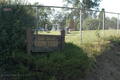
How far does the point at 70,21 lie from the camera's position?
24.5 feet

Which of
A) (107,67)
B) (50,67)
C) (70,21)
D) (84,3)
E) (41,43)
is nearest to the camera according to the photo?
(50,67)

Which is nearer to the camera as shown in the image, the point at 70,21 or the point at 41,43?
the point at 41,43

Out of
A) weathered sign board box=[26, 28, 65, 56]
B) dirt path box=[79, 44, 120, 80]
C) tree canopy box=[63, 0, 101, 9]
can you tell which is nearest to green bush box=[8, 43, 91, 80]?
weathered sign board box=[26, 28, 65, 56]

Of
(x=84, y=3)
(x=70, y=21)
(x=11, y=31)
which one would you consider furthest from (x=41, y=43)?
(x=84, y=3)

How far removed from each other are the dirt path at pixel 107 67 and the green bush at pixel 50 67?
2.82ft

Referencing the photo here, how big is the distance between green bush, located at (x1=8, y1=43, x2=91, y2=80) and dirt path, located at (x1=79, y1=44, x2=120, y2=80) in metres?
0.86

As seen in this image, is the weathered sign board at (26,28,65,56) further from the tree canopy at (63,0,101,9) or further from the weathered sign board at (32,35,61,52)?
the tree canopy at (63,0,101,9)

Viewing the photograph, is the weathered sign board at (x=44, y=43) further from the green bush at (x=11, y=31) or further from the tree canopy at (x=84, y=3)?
the tree canopy at (x=84, y=3)

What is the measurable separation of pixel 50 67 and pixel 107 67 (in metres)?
3.15

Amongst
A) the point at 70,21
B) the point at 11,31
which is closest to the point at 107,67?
the point at 70,21

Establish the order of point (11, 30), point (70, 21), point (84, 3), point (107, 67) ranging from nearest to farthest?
point (11, 30) < point (107, 67) < point (70, 21) < point (84, 3)

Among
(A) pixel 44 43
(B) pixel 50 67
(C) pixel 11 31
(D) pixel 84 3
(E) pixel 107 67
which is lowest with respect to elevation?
(E) pixel 107 67

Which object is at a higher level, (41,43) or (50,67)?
(41,43)

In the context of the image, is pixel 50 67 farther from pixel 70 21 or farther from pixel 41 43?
pixel 70 21
